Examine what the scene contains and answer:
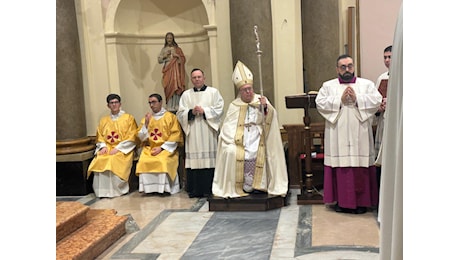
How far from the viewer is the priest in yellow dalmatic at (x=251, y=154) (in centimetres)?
617

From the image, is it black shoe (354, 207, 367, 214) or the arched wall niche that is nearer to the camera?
black shoe (354, 207, 367, 214)

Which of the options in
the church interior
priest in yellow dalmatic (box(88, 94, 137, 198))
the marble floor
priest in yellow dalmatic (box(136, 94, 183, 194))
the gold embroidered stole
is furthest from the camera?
priest in yellow dalmatic (box(88, 94, 137, 198))

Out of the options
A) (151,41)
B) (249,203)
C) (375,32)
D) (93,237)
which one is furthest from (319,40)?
(93,237)

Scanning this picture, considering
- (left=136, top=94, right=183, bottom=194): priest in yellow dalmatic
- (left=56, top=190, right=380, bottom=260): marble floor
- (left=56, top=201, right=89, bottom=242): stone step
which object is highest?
(left=136, top=94, right=183, bottom=194): priest in yellow dalmatic

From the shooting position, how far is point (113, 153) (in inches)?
291

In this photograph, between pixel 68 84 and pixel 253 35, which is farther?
pixel 68 84

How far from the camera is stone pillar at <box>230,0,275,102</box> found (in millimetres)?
7418

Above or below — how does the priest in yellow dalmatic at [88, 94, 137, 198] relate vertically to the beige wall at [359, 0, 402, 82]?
below

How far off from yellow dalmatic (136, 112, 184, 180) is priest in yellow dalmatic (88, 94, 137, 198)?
0.93ft

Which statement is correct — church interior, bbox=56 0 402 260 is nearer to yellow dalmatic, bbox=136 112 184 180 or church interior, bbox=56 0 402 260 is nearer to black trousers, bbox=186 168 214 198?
black trousers, bbox=186 168 214 198

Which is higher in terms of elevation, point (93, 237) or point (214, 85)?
point (214, 85)

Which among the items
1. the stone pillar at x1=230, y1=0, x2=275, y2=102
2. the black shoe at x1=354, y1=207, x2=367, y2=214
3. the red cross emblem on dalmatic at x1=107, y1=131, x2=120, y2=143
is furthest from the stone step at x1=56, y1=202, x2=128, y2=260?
the stone pillar at x1=230, y1=0, x2=275, y2=102

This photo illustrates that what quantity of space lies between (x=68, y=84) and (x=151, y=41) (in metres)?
1.93

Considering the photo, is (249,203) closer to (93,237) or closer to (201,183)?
(201,183)
